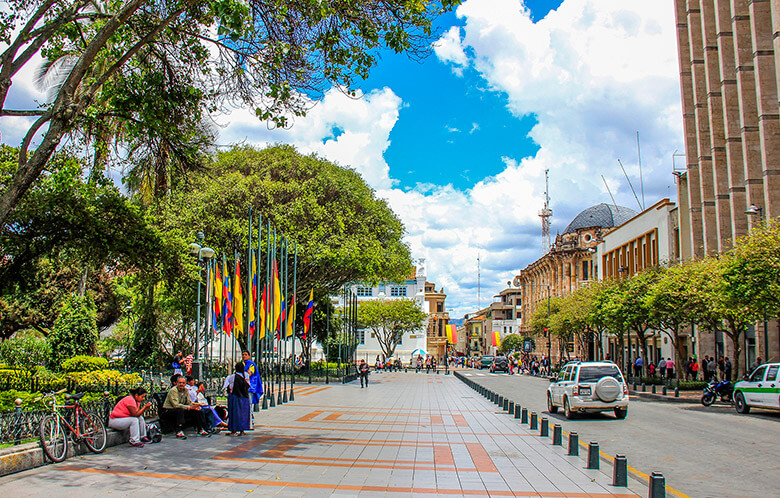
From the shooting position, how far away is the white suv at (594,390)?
1817 cm

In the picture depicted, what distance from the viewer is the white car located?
763 inches

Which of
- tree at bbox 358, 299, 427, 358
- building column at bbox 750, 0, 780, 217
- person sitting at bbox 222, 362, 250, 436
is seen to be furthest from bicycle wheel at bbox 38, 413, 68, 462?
tree at bbox 358, 299, 427, 358

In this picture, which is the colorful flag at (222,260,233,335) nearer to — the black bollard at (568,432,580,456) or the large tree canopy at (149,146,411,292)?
the large tree canopy at (149,146,411,292)

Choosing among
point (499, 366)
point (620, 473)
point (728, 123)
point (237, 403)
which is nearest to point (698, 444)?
point (620, 473)

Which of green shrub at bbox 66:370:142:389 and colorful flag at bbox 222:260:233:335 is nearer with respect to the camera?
green shrub at bbox 66:370:142:389

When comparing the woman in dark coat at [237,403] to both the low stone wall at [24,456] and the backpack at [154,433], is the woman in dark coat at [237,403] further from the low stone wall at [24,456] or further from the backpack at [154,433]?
the low stone wall at [24,456]

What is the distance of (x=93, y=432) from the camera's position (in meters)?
10.5

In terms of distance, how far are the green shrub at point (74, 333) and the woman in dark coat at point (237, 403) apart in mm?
18011

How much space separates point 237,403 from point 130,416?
2.42 meters

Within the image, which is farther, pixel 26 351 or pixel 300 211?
pixel 26 351

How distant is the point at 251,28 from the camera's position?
1197 centimetres

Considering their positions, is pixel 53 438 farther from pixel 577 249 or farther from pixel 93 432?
pixel 577 249

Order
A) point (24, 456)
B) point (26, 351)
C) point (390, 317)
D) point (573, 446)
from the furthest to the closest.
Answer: point (390, 317), point (26, 351), point (573, 446), point (24, 456)

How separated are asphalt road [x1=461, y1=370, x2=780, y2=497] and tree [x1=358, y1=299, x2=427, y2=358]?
4965 cm
